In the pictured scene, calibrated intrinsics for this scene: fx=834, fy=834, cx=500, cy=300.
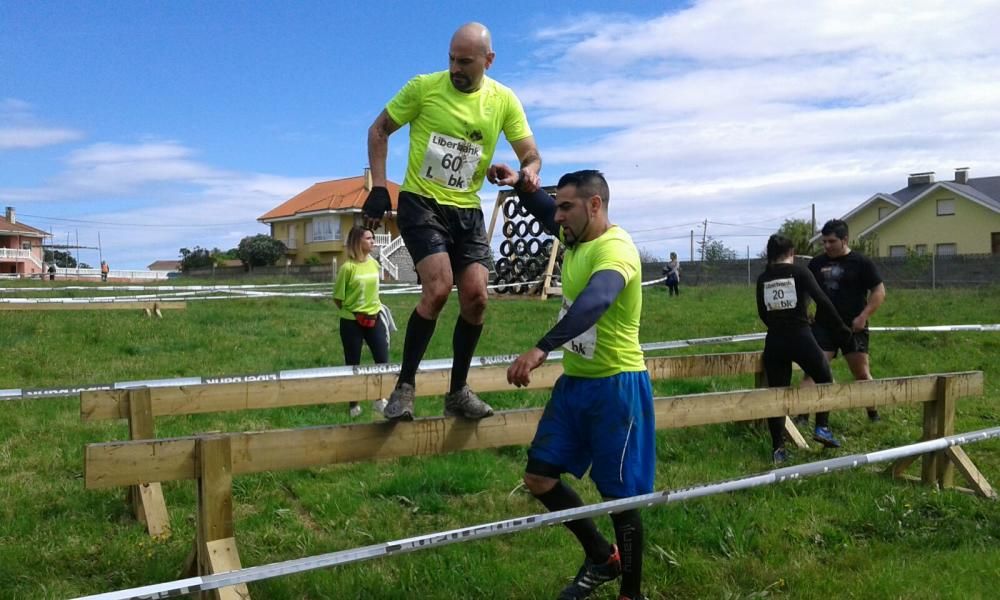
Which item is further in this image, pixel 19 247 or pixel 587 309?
pixel 19 247

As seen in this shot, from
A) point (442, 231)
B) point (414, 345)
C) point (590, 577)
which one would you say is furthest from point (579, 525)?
point (442, 231)

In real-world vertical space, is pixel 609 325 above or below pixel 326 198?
below

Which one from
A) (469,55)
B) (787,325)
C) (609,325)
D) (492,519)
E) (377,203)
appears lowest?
(492,519)

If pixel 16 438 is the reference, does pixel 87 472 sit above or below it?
above

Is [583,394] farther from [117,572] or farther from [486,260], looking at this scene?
[117,572]

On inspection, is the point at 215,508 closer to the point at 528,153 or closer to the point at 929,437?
the point at 528,153

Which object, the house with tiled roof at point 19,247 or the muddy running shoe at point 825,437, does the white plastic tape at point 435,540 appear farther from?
the house with tiled roof at point 19,247

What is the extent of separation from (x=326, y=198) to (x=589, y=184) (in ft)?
201

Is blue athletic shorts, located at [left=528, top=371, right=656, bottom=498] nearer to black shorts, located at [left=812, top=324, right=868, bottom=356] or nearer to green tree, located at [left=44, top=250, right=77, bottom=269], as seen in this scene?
black shorts, located at [left=812, top=324, right=868, bottom=356]

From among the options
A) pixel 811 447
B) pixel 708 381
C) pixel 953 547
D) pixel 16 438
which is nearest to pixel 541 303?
pixel 708 381

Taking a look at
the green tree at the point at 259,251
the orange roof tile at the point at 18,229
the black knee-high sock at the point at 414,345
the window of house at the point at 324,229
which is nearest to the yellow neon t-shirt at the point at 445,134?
the black knee-high sock at the point at 414,345

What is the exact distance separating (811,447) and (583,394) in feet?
14.7

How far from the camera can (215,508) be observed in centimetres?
374

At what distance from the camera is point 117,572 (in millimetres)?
4430
